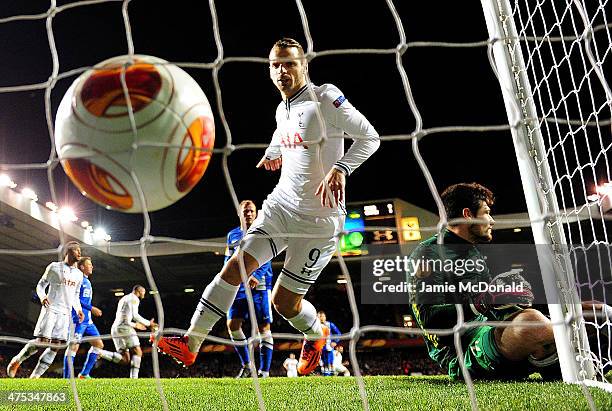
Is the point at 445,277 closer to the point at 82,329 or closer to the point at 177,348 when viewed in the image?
the point at 177,348

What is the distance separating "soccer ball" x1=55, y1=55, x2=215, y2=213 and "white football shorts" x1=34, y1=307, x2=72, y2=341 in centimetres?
376

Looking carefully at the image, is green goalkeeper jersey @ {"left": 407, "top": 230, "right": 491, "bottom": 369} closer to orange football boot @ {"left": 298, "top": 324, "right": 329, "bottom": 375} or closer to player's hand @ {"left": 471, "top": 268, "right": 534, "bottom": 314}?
player's hand @ {"left": 471, "top": 268, "right": 534, "bottom": 314}

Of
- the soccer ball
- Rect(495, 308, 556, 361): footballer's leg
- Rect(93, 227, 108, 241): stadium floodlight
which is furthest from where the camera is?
Rect(93, 227, 108, 241): stadium floodlight

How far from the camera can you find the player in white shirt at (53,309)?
4.71m

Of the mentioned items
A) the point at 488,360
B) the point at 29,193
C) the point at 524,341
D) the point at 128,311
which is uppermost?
the point at 29,193

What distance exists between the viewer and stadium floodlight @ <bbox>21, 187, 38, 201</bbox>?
1288cm

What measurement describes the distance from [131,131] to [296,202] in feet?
3.11

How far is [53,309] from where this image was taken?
5.05 metres

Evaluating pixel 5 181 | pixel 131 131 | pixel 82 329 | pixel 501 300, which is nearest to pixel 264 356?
pixel 82 329

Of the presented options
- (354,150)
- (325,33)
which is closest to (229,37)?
(325,33)

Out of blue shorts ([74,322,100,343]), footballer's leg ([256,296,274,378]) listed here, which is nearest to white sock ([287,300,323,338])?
footballer's leg ([256,296,274,378])

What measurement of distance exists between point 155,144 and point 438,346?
5.60 ft

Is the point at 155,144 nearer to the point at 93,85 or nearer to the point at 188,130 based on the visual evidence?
the point at 188,130

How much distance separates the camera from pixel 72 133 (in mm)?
1666
